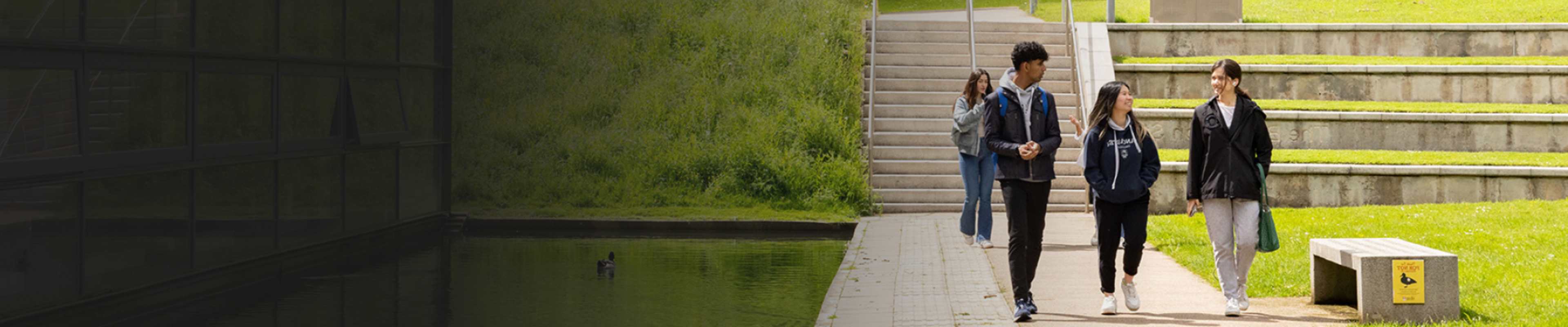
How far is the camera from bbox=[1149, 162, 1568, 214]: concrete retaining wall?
15.1 metres

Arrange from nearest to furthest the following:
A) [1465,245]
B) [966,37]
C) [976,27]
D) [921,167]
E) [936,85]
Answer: [1465,245]
[921,167]
[936,85]
[966,37]
[976,27]

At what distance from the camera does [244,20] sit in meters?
17.4

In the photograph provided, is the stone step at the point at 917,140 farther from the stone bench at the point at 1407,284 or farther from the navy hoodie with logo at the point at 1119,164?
the stone bench at the point at 1407,284

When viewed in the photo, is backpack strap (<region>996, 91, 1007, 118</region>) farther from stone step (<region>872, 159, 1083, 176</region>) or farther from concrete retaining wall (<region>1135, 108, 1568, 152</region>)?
concrete retaining wall (<region>1135, 108, 1568, 152</region>)

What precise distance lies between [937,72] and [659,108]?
3.96m

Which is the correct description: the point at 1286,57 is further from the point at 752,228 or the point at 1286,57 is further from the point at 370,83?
the point at 370,83

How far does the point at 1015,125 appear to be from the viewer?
25.2 ft

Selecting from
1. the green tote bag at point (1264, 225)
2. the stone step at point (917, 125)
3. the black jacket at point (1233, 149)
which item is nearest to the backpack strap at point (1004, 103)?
the black jacket at point (1233, 149)

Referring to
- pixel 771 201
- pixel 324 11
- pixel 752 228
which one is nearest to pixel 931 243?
pixel 752 228

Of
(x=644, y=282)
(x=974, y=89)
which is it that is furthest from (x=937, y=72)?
(x=644, y=282)

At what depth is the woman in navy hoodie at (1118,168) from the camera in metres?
7.30

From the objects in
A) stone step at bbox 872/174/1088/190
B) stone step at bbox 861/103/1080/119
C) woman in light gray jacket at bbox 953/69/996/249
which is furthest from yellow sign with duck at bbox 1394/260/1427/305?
stone step at bbox 861/103/1080/119

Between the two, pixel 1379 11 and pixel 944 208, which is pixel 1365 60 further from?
pixel 944 208

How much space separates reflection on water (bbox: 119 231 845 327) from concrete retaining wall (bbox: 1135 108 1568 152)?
16.3ft
